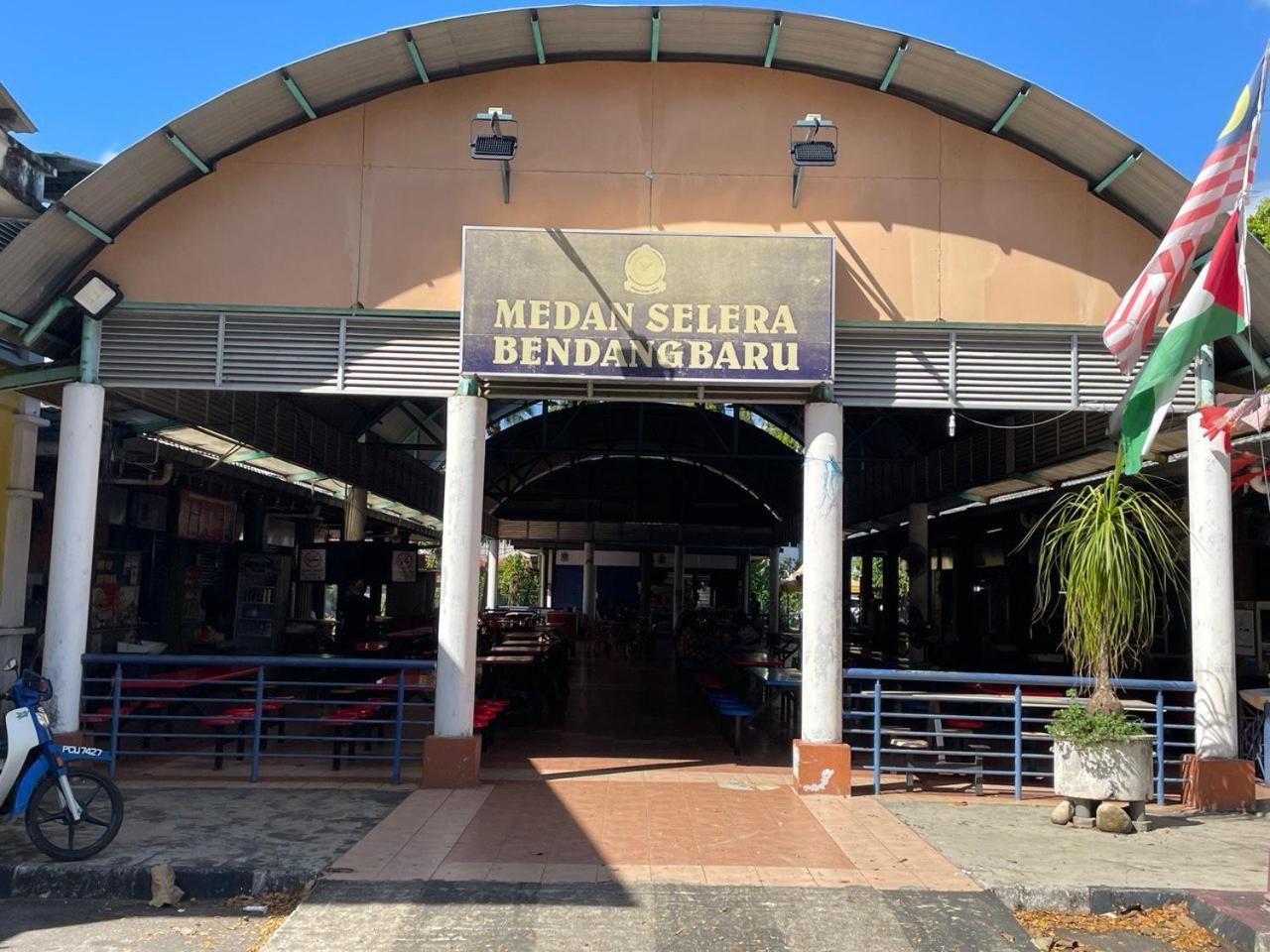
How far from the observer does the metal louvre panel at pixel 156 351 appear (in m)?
9.23

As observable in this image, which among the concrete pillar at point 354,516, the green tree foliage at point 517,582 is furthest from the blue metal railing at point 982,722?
the green tree foliage at point 517,582

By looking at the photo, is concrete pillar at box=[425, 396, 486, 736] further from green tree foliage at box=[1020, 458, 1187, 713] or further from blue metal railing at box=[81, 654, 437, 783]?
green tree foliage at box=[1020, 458, 1187, 713]

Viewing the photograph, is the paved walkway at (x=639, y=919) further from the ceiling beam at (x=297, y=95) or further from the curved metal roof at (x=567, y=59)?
the ceiling beam at (x=297, y=95)

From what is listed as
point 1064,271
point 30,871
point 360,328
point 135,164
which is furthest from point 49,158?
point 1064,271

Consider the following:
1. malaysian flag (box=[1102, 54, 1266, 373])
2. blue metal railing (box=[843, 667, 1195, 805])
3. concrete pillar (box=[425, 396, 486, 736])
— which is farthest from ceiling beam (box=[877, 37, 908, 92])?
blue metal railing (box=[843, 667, 1195, 805])

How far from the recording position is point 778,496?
2417 cm

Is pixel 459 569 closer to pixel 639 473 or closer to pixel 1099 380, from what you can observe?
pixel 1099 380

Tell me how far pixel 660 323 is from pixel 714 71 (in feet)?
7.82

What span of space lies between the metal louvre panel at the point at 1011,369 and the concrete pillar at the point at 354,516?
34.9 ft

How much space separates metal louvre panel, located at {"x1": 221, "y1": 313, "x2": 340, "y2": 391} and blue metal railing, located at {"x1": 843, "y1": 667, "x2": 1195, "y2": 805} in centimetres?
526

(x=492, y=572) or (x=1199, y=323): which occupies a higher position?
(x=1199, y=323)

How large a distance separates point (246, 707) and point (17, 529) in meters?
2.73

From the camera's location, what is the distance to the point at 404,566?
1742 cm

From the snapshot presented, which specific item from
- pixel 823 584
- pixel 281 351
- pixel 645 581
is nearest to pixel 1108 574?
pixel 823 584
